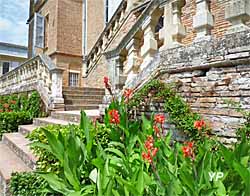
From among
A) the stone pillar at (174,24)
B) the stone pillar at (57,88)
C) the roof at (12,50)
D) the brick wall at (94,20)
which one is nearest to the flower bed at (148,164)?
the stone pillar at (174,24)

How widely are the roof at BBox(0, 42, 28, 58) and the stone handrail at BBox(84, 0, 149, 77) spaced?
15.9m

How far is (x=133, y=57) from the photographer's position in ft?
13.2

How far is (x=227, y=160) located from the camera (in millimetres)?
1879

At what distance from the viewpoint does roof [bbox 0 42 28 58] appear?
871 inches

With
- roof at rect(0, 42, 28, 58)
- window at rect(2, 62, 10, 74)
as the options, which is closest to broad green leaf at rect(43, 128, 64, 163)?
window at rect(2, 62, 10, 74)

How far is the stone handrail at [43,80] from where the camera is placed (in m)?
6.79

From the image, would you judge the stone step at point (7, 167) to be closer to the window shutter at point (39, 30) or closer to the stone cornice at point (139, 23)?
the stone cornice at point (139, 23)

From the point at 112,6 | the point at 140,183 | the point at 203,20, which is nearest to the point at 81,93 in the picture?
the point at 112,6

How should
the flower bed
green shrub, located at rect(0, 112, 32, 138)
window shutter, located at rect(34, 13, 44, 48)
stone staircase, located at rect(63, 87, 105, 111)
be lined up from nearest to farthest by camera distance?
1. the flower bed
2. green shrub, located at rect(0, 112, 32, 138)
3. stone staircase, located at rect(63, 87, 105, 111)
4. window shutter, located at rect(34, 13, 44, 48)

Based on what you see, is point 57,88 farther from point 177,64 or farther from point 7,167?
point 177,64

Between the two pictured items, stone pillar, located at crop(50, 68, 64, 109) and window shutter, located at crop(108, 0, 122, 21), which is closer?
stone pillar, located at crop(50, 68, 64, 109)

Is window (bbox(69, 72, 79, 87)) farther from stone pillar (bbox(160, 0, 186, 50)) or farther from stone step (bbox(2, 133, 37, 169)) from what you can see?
stone pillar (bbox(160, 0, 186, 50))

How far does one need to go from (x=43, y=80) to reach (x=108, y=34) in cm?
281

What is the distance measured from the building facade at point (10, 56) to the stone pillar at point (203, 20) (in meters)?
22.0
